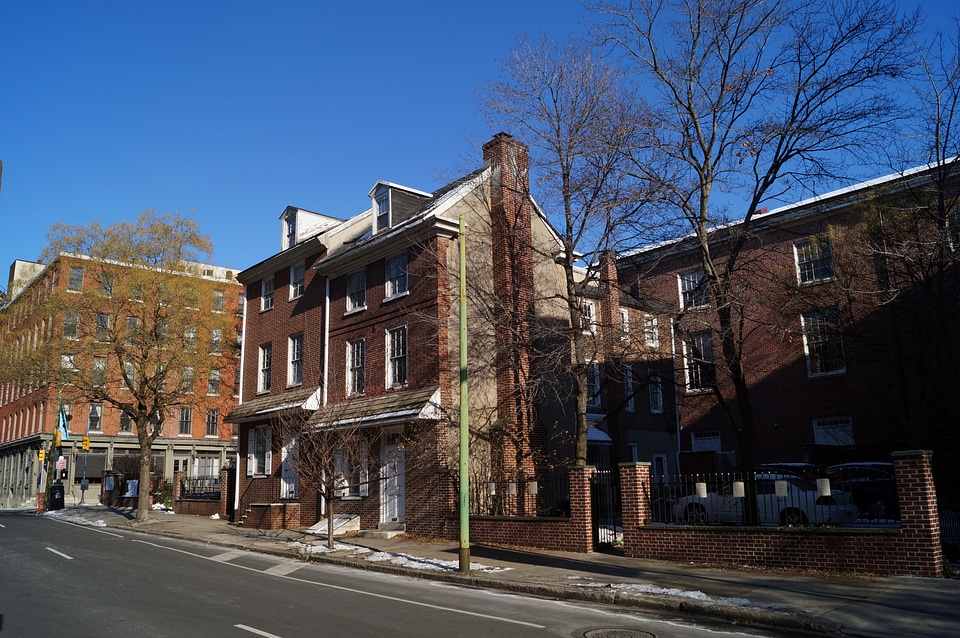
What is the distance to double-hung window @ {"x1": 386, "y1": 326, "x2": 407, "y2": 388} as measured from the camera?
77.5ft

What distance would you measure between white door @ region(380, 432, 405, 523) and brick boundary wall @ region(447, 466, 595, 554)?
3.66 metres

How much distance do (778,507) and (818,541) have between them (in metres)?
2.96

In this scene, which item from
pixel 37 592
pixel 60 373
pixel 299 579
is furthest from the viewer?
pixel 60 373

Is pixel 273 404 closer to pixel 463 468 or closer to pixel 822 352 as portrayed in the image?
pixel 463 468

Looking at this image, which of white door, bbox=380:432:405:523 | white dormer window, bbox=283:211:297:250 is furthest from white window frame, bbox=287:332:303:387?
white door, bbox=380:432:405:523

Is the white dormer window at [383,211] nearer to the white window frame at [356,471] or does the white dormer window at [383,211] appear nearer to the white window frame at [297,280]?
the white window frame at [297,280]

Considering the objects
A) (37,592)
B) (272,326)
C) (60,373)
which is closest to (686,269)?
(272,326)

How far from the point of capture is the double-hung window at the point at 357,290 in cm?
2561

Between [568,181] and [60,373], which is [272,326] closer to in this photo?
[60,373]

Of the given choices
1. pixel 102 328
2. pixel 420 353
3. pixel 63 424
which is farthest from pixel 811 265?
pixel 63 424

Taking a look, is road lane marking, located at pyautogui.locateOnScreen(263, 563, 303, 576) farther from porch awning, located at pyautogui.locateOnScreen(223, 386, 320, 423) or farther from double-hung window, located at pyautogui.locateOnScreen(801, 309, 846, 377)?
double-hung window, located at pyautogui.locateOnScreen(801, 309, 846, 377)

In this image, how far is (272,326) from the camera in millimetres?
29703

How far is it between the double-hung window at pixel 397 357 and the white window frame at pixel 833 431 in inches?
747

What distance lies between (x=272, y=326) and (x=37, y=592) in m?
18.5
